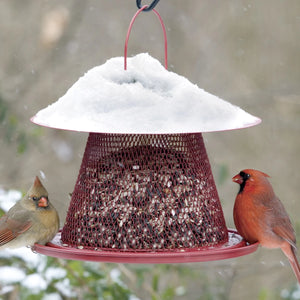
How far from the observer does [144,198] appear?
3762 millimetres

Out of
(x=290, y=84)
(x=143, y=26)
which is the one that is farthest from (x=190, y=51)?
(x=290, y=84)

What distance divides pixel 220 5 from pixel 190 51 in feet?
2.35

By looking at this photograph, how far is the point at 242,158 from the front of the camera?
871cm

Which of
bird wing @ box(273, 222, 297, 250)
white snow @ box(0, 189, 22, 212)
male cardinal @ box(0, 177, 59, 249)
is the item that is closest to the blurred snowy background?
white snow @ box(0, 189, 22, 212)

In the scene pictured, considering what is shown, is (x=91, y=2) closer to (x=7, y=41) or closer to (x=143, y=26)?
(x=143, y=26)

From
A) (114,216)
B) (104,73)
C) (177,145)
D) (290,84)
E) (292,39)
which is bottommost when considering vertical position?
(114,216)

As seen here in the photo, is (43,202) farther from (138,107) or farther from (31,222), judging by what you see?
(138,107)

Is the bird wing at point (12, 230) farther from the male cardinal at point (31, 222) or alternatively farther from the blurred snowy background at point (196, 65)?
the blurred snowy background at point (196, 65)

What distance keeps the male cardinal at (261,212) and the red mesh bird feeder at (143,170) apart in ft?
0.52

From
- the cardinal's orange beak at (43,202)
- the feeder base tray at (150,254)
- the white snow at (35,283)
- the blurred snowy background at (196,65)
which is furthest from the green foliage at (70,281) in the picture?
the blurred snowy background at (196,65)

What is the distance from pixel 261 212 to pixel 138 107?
48.9 inches

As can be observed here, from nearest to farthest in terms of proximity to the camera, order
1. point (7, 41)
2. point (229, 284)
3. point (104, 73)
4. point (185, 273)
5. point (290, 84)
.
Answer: point (104, 73) < point (185, 273) < point (229, 284) < point (7, 41) < point (290, 84)

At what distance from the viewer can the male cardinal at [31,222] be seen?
3986mm

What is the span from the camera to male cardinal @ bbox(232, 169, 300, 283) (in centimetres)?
418
